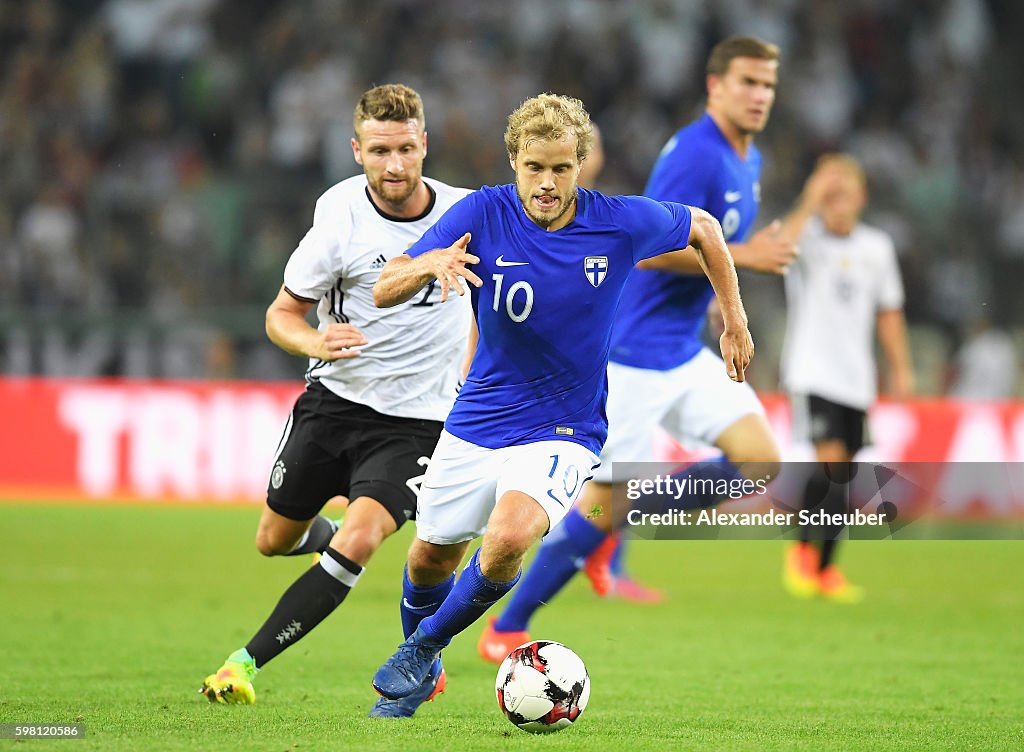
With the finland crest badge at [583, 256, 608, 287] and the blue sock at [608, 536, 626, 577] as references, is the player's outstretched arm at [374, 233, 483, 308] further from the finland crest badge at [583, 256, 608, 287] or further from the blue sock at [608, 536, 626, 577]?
the blue sock at [608, 536, 626, 577]

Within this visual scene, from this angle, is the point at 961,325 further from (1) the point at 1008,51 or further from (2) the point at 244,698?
(2) the point at 244,698

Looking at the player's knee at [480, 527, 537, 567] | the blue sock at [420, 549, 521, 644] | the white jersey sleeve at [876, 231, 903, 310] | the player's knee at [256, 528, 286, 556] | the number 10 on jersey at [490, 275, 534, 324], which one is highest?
the number 10 on jersey at [490, 275, 534, 324]

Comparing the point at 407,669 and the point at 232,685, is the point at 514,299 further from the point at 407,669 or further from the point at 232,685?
the point at 232,685

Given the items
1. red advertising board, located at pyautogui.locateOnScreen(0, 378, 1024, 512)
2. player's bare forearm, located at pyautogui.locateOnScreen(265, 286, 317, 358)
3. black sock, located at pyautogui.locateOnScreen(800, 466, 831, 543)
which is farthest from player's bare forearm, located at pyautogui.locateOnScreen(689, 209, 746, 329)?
red advertising board, located at pyautogui.locateOnScreen(0, 378, 1024, 512)

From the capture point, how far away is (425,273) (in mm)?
4977

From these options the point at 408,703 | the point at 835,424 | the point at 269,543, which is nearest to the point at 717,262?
the point at 408,703

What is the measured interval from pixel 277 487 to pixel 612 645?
211 cm

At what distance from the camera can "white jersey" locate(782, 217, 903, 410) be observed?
10.5 meters

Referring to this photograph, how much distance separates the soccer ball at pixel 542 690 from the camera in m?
5.12

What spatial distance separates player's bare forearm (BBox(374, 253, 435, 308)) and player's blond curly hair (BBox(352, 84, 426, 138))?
116 cm

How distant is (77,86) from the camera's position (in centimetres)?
1827

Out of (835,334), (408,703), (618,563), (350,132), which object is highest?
(350,132)

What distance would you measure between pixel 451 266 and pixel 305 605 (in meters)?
1.65

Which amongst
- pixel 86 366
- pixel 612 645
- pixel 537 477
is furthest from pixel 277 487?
pixel 86 366
